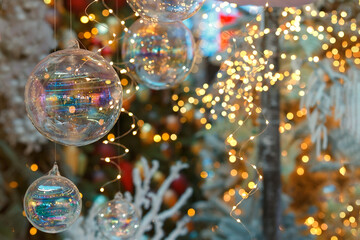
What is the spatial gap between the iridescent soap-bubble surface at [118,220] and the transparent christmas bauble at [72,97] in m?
0.67

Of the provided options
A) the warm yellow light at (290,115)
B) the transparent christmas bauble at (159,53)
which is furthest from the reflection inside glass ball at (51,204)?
the warm yellow light at (290,115)

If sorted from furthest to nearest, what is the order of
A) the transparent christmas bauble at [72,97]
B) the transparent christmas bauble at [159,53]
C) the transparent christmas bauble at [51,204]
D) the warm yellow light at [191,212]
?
the warm yellow light at [191,212], the transparent christmas bauble at [159,53], the transparent christmas bauble at [51,204], the transparent christmas bauble at [72,97]

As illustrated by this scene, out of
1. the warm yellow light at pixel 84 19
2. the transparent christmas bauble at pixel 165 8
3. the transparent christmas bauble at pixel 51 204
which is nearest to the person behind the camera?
the transparent christmas bauble at pixel 165 8

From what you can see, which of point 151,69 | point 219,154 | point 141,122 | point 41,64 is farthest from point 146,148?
point 41,64

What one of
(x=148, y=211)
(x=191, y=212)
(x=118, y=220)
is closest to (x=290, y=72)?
(x=191, y=212)

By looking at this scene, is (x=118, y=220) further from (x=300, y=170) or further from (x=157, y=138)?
(x=300, y=170)

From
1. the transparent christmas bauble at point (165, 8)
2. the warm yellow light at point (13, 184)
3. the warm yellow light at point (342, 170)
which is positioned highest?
the transparent christmas bauble at point (165, 8)

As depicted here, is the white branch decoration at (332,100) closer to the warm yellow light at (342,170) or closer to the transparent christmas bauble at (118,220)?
the warm yellow light at (342,170)

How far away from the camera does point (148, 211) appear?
3102mm

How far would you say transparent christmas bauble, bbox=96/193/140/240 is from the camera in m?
1.98

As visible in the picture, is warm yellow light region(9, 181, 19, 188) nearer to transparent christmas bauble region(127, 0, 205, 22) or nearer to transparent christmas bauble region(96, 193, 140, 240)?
transparent christmas bauble region(96, 193, 140, 240)

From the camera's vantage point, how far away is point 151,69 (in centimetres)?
190

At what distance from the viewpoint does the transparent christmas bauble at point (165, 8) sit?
147 centimetres

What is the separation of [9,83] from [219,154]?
1126 mm
